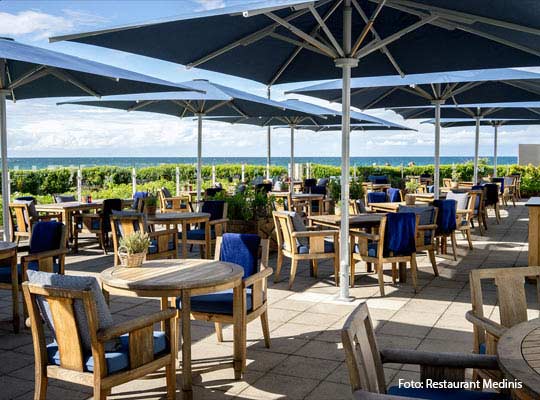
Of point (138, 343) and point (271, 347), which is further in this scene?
point (271, 347)

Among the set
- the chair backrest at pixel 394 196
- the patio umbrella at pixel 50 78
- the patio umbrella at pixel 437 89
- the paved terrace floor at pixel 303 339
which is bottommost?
the paved terrace floor at pixel 303 339

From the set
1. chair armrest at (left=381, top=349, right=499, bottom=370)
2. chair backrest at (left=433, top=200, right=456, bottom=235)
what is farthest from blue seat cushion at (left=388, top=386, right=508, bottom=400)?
chair backrest at (left=433, top=200, right=456, bottom=235)

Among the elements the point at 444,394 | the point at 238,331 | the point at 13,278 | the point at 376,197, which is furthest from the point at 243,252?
the point at 376,197

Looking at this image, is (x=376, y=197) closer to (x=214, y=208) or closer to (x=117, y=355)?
(x=214, y=208)

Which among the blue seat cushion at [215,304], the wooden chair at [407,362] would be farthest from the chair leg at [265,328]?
the wooden chair at [407,362]

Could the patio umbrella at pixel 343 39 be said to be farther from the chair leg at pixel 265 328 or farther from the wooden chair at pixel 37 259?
the wooden chair at pixel 37 259

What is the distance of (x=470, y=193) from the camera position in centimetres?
921

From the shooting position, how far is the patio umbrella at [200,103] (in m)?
8.35

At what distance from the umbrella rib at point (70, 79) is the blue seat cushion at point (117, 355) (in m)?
4.19

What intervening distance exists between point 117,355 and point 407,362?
1.45m

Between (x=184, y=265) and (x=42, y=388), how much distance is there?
1.26 m

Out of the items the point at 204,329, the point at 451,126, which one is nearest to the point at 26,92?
the point at 204,329

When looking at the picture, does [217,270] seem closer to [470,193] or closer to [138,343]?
[138,343]

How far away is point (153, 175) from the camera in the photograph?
20.2 m
